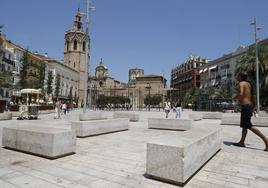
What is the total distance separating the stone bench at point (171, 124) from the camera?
36.3ft

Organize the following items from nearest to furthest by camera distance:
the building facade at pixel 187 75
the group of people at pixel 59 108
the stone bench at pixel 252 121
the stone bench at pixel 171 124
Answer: the stone bench at pixel 171 124, the stone bench at pixel 252 121, the group of people at pixel 59 108, the building facade at pixel 187 75

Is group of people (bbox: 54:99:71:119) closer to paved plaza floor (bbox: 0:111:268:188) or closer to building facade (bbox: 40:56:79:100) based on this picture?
paved plaza floor (bbox: 0:111:268:188)

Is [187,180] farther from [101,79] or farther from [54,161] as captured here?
[101,79]

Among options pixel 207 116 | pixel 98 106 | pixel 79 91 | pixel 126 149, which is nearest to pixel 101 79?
pixel 79 91

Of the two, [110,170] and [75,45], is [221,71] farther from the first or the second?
[110,170]

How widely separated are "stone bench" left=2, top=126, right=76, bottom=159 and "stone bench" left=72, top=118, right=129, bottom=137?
2.61 meters

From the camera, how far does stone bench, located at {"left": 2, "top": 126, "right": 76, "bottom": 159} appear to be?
5.39 m

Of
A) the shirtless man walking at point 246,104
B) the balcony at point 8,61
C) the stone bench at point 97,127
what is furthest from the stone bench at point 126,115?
the balcony at point 8,61

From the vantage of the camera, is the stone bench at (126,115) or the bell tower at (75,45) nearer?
the stone bench at (126,115)

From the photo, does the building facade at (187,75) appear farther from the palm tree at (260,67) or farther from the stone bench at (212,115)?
the stone bench at (212,115)

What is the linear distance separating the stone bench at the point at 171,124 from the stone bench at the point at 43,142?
645 centimetres

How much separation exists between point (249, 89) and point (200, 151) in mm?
3211

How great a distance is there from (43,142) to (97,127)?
148 inches

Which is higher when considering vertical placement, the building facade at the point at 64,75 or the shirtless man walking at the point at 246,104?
the building facade at the point at 64,75
